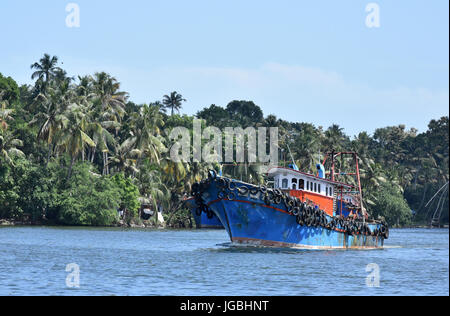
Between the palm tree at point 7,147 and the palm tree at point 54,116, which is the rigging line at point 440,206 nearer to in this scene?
the palm tree at point 54,116

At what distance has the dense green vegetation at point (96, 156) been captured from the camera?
79.7 m

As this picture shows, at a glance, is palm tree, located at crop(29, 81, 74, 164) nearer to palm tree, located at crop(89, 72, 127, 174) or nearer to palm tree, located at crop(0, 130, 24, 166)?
palm tree, located at crop(0, 130, 24, 166)

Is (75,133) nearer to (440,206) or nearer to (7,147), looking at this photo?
(7,147)

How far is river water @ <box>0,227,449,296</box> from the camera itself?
28.5 meters

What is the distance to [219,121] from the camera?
129 meters

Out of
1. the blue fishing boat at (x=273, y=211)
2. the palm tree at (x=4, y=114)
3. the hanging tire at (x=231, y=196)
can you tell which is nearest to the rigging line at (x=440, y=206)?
the palm tree at (x=4, y=114)

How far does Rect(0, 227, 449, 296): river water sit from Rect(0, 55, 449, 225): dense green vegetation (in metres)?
20.4

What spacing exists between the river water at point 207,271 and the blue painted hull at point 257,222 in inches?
38.7

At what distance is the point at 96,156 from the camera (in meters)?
102

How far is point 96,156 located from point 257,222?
59315mm

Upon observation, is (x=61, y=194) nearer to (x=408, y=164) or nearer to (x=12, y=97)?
(x=12, y=97)

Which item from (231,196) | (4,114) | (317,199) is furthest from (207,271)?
(4,114)

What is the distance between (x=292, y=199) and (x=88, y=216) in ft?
132

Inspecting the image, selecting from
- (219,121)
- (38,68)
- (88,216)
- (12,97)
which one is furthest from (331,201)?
(219,121)
